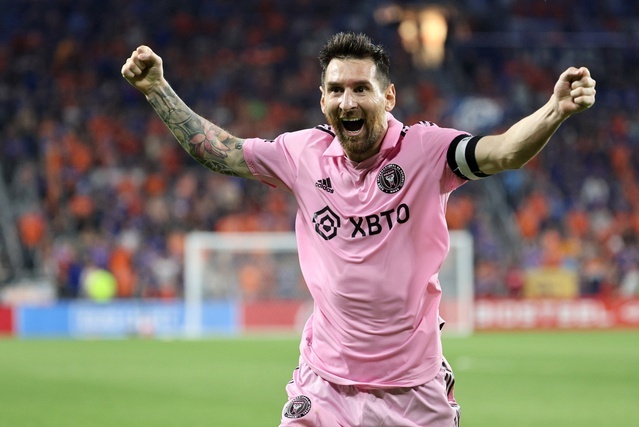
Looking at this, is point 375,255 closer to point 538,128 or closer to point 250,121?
point 538,128

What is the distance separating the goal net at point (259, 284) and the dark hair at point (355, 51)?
16866 millimetres

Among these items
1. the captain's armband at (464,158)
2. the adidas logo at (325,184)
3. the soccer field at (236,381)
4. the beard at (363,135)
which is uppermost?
the beard at (363,135)

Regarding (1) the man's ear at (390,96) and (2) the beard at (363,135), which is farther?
(1) the man's ear at (390,96)

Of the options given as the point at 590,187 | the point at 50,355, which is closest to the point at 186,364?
the point at 50,355

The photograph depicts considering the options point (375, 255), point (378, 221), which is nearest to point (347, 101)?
point (378, 221)

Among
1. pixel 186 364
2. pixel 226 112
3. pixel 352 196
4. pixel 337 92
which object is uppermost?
pixel 226 112

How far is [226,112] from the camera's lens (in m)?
26.1

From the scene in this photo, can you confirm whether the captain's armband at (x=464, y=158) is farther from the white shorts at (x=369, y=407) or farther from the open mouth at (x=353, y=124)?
the white shorts at (x=369, y=407)

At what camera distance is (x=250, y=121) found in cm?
2592

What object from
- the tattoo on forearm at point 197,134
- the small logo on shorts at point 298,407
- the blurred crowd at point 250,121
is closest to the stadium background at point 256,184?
the blurred crowd at point 250,121

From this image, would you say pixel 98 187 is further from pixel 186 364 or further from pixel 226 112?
pixel 186 364

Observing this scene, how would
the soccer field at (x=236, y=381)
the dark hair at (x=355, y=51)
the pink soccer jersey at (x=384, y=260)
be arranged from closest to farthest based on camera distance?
1. the pink soccer jersey at (x=384, y=260)
2. the dark hair at (x=355, y=51)
3. the soccer field at (x=236, y=381)

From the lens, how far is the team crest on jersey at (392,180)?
409cm

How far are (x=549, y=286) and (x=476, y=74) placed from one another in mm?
8435
